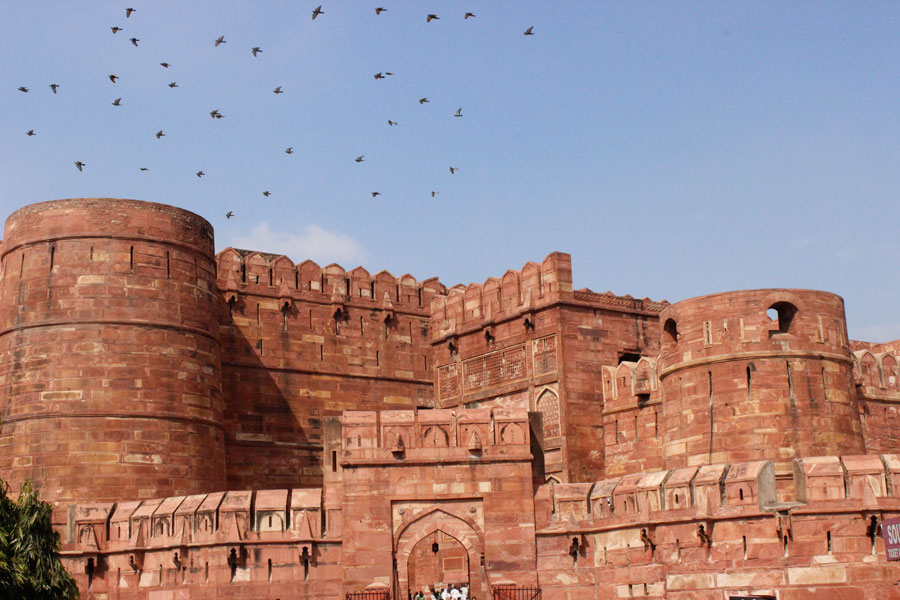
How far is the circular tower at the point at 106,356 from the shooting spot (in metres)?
22.5

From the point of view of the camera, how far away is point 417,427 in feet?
63.3

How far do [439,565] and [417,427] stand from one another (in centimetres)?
674

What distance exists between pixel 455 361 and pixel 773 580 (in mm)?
14122

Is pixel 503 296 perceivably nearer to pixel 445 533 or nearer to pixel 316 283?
pixel 316 283

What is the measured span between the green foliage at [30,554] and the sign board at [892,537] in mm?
11863

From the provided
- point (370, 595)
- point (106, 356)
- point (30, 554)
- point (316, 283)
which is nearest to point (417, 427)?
point (370, 595)

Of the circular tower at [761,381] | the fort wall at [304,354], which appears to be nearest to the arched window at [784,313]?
the circular tower at [761,381]

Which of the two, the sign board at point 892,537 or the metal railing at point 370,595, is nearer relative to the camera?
the sign board at point 892,537

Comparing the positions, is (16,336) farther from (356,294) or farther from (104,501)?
(356,294)

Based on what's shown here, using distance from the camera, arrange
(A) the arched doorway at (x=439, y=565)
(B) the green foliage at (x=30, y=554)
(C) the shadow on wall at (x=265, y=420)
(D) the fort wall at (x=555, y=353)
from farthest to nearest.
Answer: (C) the shadow on wall at (x=265, y=420) < (D) the fort wall at (x=555, y=353) < (A) the arched doorway at (x=439, y=565) < (B) the green foliage at (x=30, y=554)

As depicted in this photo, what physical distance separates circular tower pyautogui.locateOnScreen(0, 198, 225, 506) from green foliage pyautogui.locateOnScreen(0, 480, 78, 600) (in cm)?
354

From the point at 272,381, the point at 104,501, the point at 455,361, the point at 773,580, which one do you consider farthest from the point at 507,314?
the point at 773,580

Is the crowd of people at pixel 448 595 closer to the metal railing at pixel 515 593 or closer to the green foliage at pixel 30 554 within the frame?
the metal railing at pixel 515 593

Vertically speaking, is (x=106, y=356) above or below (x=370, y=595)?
above
